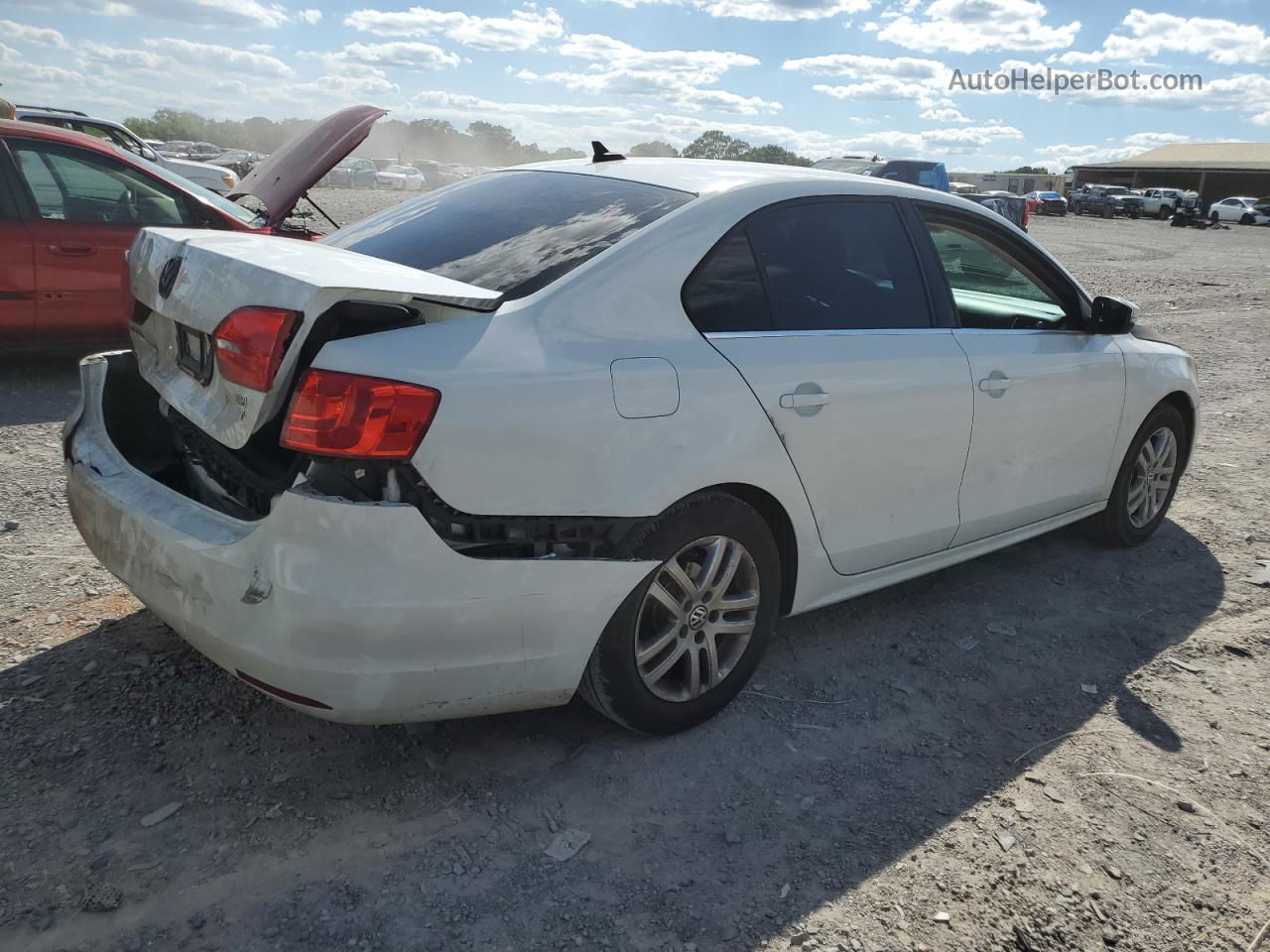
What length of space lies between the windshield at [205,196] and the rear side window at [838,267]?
16.9ft

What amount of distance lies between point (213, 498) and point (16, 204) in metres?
4.83

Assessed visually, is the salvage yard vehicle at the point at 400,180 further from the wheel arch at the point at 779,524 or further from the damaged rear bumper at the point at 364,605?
the damaged rear bumper at the point at 364,605

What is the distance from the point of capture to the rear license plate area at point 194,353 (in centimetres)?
258

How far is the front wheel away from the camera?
8.86ft

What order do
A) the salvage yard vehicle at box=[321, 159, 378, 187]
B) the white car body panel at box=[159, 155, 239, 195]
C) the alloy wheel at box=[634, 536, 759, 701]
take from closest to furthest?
the alloy wheel at box=[634, 536, 759, 701]
the white car body panel at box=[159, 155, 239, 195]
the salvage yard vehicle at box=[321, 159, 378, 187]

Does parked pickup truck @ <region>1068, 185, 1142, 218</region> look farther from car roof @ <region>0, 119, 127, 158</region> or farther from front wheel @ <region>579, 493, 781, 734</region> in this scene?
front wheel @ <region>579, 493, 781, 734</region>

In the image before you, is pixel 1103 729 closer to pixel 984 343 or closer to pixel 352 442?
pixel 984 343

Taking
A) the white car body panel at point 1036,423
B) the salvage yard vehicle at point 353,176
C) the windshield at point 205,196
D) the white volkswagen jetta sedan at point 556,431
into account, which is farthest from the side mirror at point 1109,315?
the salvage yard vehicle at point 353,176

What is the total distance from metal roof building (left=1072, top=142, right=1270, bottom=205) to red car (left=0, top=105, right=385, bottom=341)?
7759 cm

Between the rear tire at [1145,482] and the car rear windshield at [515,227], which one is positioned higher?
the car rear windshield at [515,227]

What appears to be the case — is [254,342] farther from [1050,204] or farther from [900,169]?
[1050,204]

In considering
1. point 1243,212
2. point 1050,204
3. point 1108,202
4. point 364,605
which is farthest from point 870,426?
point 1243,212

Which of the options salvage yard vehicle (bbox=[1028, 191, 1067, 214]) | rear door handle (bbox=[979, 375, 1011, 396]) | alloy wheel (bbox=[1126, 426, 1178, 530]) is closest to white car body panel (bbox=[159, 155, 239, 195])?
alloy wheel (bbox=[1126, 426, 1178, 530])

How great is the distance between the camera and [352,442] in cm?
227
